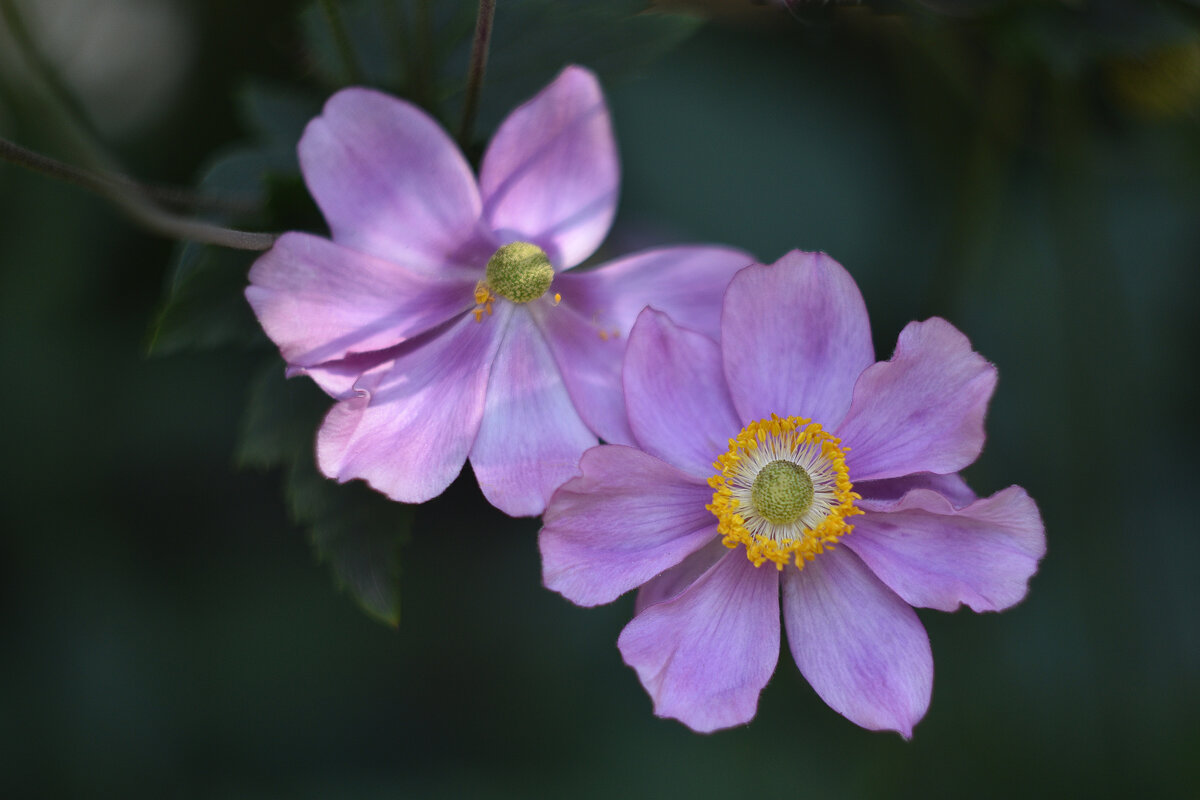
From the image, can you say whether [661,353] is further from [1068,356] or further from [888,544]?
[1068,356]

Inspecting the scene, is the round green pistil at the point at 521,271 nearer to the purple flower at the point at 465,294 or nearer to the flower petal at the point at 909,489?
the purple flower at the point at 465,294

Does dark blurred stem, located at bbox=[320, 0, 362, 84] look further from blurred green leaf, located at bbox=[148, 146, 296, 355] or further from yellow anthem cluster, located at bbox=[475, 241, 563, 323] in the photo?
yellow anthem cluster, located at bbox=[475, 241, 563, 323]

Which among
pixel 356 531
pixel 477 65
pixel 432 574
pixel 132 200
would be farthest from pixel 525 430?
pixel 432 574

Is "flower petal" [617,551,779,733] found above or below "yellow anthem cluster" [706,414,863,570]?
below

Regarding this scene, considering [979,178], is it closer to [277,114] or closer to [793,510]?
[793,510]

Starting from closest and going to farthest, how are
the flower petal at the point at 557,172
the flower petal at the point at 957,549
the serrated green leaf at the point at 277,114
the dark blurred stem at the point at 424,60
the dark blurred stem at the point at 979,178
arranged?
the flower petal at the point at 957,549 → the flower petal at the point at 557,172 → the dark blurred stem at the point at 424,60 → the serrated green leaf at the point at 277,114 → the dark blurred stem at the point at 979,178

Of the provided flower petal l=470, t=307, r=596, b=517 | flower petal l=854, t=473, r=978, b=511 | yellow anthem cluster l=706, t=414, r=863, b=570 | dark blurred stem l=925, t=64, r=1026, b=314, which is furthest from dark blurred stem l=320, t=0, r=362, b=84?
dark blurred stem l=925, t=64, r=1026, b=314

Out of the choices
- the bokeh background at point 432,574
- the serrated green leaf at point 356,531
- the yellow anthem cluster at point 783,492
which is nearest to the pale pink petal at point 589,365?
the yellow anthem cluster at point 783,492
